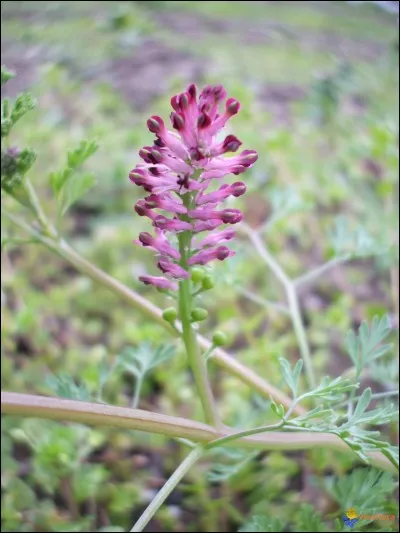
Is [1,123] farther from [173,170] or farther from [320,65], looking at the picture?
[320,65]

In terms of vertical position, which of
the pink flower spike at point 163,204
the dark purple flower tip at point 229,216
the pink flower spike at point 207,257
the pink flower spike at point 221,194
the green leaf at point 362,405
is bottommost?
the green leaf at point 362,405

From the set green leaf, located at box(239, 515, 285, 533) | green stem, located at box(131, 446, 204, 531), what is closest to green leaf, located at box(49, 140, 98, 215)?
green stem, located at box(131, 446, 204, 531)

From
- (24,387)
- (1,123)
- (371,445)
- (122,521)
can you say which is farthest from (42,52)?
(371,445)

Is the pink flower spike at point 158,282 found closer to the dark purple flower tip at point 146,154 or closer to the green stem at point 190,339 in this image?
the green stem at point 190,339

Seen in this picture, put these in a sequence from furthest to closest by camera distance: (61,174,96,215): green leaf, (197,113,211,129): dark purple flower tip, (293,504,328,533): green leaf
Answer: (61,174,96,215): green leaf
(293,504,328,533): green leaf
(197,113,211,129): dark purple flower tip

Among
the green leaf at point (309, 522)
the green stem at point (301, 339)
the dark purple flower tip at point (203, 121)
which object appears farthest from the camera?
the green stem at point (301, 339)

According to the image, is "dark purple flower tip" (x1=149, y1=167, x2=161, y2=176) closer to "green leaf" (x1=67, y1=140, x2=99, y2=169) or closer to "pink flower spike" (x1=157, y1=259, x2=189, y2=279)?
"pink flower spike" (x1=157, y1=259, x2=189, y2=279)

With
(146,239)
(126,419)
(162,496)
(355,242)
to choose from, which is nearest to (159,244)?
(146,239)

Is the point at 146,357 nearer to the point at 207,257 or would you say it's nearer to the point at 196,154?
the point at 207,257

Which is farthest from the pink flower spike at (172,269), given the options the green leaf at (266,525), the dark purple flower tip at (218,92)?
the green leaf at (266,525)
